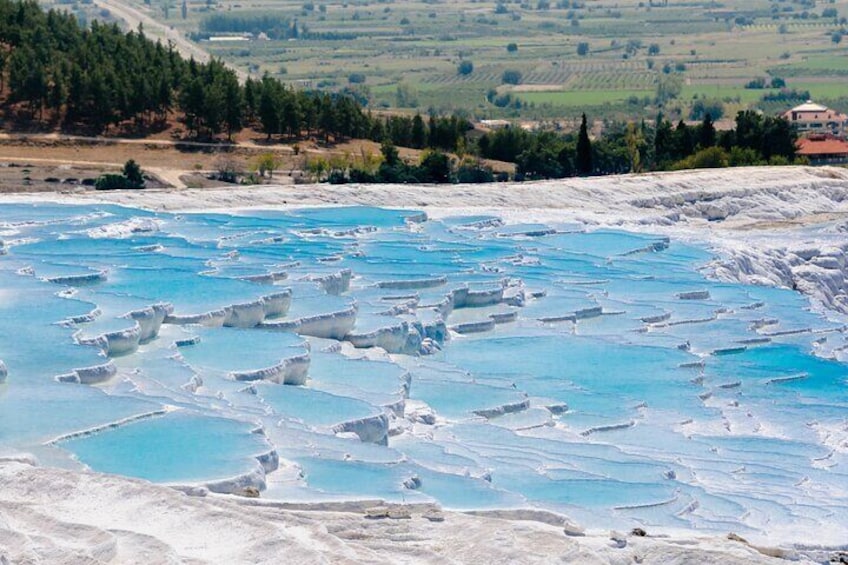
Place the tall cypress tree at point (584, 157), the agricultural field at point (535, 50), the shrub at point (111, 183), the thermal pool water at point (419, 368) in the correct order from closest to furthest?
the thermal pool water at point (419, 368) < the shrub at point (111, 183) < the tall cypress tree at point (584, 157) < the agricultural field at point (535, 50)

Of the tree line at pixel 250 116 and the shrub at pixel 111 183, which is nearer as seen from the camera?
the shrub at pixel 111 183

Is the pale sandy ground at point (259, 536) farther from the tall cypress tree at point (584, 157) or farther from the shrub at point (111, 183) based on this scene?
the tall cypress tree at point (584, 157)

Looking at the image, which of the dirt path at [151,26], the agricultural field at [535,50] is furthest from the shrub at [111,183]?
the dirt path at [151,26]

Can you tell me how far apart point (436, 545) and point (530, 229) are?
697 inches

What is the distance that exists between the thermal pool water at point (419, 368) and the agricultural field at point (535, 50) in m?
54.3

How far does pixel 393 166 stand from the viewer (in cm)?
3762

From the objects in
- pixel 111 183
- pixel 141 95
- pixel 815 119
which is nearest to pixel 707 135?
pixel 141 95

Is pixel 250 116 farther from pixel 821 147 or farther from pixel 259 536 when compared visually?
pixel 259 536

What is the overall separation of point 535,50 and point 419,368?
327 feet

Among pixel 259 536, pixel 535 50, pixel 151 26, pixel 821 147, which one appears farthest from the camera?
pixel 535 50

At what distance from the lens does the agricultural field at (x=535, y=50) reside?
92250 mm

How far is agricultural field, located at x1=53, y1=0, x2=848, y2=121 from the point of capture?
9225 cm

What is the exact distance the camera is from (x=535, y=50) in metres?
120

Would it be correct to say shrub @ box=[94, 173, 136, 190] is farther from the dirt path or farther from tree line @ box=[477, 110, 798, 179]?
the dirt path
